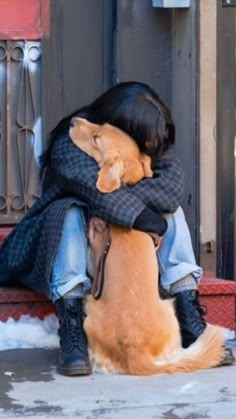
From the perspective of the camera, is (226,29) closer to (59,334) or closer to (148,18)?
(148,18)

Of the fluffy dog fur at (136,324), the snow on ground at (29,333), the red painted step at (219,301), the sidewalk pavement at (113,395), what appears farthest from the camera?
the red painted step at (219,301)

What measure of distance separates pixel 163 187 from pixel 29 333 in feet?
2.80

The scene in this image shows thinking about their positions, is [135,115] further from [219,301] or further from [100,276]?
[219,301]

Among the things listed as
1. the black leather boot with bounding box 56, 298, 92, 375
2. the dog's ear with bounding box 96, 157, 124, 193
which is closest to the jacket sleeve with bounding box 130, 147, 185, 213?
the dog's ear with bounding box 96, 157, 124, 193

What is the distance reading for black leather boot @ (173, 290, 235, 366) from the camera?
378 cm

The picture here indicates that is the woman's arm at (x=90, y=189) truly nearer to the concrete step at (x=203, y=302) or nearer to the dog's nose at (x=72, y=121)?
the dog's nose at (x=72, y=121)

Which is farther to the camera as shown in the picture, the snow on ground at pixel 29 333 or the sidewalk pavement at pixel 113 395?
the snow on ground at pixel 29 333

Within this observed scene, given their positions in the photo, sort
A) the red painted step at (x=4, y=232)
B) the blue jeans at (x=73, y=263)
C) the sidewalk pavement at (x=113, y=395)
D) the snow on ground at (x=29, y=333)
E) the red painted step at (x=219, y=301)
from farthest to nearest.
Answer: the red painted step at (x=4, y=232), the red painted step at (x=219, y=301), the snow on ground at (x=29, y=333), the blue jeans at (x=73, y=263), the sidewalk pavement at (x=113, y=395)

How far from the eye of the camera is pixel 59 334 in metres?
3.73

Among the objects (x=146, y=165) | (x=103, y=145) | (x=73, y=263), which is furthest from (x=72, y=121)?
(x=73, y=263)

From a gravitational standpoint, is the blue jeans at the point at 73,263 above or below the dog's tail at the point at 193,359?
above

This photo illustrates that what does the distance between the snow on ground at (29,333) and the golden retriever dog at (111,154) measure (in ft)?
2.50

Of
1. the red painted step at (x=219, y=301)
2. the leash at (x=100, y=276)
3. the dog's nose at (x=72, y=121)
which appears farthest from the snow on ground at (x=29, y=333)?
the dog's nose at (x=72, y=121)

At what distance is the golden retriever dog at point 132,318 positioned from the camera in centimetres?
355
